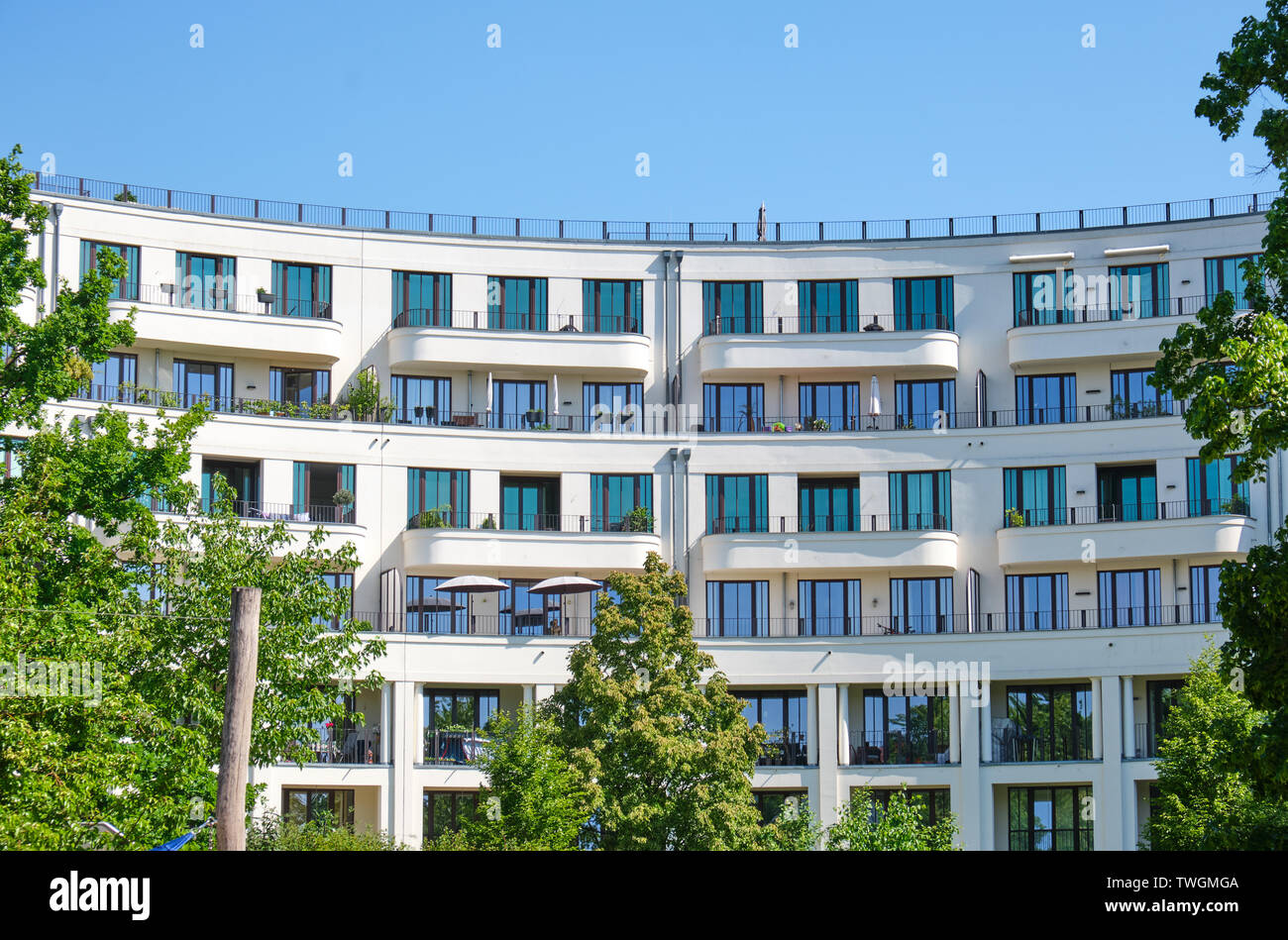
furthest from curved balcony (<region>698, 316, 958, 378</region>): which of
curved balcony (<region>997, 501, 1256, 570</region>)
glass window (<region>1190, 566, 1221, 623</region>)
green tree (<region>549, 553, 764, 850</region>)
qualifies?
green tree (<region>549, 553, 764, 850</region>)

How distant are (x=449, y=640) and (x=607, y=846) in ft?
38.7

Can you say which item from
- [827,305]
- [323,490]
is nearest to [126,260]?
[323,490]

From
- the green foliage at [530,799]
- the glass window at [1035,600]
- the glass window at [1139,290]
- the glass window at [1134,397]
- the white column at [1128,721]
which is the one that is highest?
the glass window at [1139,290]

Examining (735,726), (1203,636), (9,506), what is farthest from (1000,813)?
(9,506)

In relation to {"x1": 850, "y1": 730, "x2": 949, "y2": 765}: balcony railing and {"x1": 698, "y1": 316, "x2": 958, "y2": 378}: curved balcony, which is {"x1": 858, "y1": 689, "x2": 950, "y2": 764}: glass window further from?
{"x1": 698, "y1": 316, "x2": 958, "y2": 378}: curved balcony

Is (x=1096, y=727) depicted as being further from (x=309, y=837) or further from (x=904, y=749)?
(x=309, y=837)

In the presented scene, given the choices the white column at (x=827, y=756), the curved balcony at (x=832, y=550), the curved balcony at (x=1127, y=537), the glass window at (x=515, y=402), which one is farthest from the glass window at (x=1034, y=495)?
the glass window at (x=515, y=402)

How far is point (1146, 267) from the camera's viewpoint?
60688 millimetres

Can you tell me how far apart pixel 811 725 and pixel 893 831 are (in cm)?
1290

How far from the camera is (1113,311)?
199 feet

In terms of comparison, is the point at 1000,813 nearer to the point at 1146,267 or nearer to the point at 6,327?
the point at 1146,267

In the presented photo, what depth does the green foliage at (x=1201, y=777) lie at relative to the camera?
1756 inches

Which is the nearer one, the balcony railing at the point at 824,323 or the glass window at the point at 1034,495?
the glass window at the point at 1034,495

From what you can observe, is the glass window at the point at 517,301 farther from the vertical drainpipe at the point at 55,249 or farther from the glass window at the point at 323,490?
the vertical drainpipe at the point at 55,249
